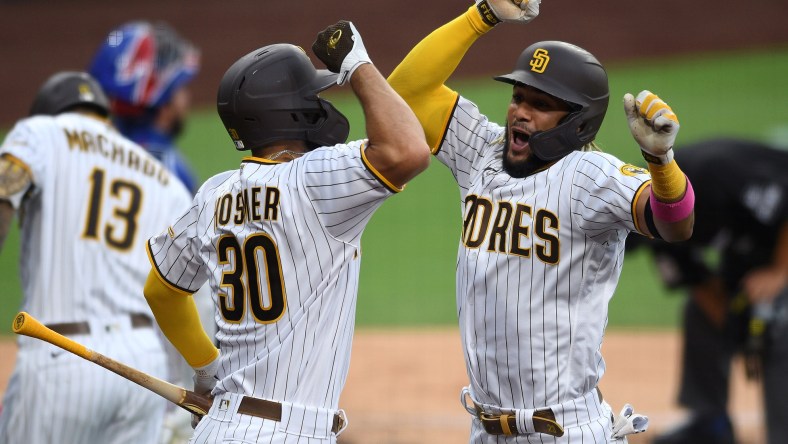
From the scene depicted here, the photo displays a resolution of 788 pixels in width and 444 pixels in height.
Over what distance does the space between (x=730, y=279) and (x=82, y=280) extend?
3817 millimetres

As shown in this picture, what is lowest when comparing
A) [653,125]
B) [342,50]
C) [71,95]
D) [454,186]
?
[653,125]

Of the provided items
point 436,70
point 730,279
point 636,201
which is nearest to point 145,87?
point 436,70

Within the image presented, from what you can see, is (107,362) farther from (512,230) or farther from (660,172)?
(660,172)

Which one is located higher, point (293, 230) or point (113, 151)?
point (113, 151)

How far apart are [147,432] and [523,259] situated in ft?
5.92

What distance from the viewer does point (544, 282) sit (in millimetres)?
3432

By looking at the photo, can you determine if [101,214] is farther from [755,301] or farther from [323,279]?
[755,301]

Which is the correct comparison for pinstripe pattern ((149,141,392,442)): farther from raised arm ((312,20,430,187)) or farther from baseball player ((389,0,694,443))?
baseball player ((389,0,694,443))

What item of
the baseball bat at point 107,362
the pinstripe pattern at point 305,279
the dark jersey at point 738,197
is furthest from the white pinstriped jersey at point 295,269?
the dark jersey at point 738,197

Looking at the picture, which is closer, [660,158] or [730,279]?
[660,158]

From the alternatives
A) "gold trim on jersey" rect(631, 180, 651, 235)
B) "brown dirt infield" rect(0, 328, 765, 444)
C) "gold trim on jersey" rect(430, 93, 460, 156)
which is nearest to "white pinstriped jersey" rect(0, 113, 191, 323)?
"gold trim on jersey" rect(430, 93, 460, 156)

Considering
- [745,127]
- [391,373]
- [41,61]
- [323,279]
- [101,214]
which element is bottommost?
[391,373]

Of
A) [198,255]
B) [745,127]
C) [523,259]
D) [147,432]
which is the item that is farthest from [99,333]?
[745,127]

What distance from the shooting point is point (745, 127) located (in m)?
16.1
